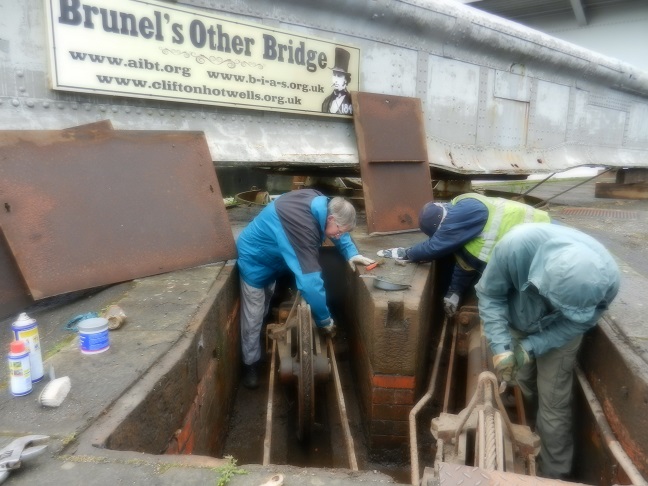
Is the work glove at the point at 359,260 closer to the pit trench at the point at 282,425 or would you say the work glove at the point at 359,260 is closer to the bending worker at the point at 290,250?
the bending worker at the point at 290,250

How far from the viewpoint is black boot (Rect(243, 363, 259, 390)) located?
14.8 feet

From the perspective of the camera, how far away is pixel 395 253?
4.43 m

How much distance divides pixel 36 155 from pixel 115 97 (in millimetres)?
1171

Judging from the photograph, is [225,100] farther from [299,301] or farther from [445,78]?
[445,78]

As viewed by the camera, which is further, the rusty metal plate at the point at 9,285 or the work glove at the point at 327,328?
the work glove at the point at 327,328

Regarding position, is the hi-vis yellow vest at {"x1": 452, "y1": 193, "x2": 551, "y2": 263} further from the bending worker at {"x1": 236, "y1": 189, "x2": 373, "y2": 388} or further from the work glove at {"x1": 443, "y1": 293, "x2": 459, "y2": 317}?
the bending worker at {"x1": 236, "y1": 189, "x2": 373, "y2": 388}

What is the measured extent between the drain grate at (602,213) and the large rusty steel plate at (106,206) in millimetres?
6967

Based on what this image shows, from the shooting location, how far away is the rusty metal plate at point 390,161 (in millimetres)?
5543

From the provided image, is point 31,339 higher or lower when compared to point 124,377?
higher

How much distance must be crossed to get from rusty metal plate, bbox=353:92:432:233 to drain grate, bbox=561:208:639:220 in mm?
4116

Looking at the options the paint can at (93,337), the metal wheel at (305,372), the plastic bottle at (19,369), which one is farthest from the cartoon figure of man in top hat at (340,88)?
the plastic bottle at (19,369)

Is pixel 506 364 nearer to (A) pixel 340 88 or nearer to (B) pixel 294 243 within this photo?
(B) pixel 294 243

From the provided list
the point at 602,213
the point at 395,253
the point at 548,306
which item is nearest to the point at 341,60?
the point at 395,253

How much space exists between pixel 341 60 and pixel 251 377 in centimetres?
384
